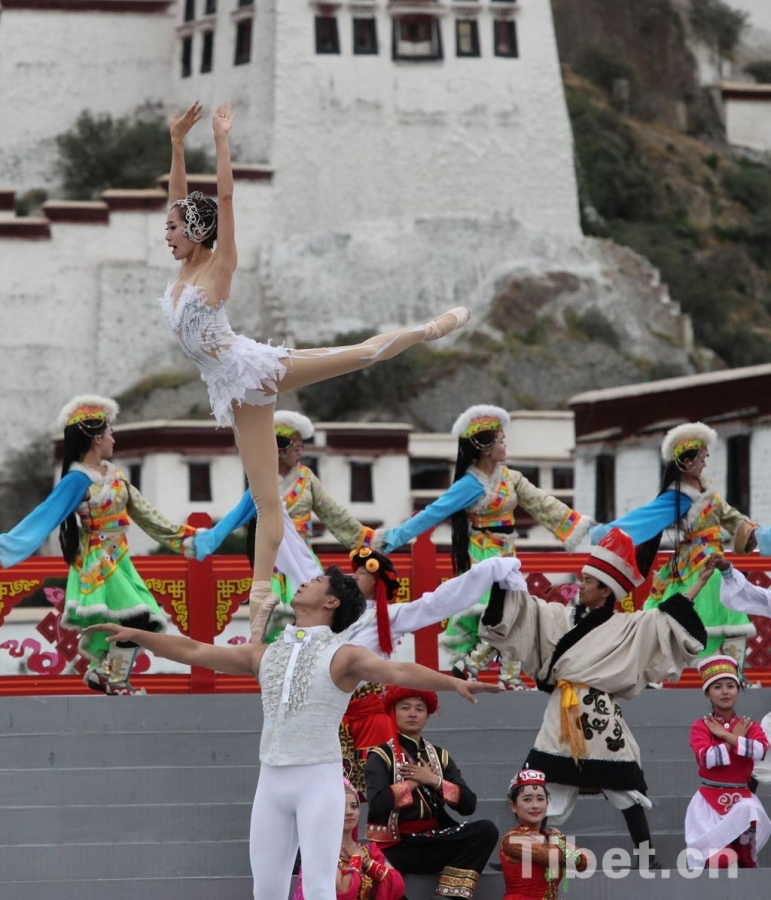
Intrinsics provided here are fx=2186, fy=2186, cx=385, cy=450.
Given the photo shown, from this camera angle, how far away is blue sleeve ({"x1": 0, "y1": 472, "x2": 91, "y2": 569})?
11.6m

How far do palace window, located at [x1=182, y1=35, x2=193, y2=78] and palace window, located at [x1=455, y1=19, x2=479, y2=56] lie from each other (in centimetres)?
599

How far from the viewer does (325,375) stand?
1003cm

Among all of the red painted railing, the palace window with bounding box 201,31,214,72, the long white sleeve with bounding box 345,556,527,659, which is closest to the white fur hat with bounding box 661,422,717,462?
the red painted railing

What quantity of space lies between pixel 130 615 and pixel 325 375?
97.8 inches

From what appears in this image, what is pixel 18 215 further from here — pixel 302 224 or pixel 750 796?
pixel 750 796

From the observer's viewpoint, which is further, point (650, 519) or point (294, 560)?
point (650, 519)

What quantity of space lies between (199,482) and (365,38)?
14051 mm

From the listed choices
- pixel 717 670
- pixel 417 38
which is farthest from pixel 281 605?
pixel 417 38

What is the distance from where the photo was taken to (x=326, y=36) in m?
47.2

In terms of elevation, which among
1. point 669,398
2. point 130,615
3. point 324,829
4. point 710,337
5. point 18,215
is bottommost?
point 324,829

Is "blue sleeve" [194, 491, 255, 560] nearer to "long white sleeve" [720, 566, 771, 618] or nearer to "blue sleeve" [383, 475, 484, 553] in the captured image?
"blue sleeve" [383, 475, 484, 553]

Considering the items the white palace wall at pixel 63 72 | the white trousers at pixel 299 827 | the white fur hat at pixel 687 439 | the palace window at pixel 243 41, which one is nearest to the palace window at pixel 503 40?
the palace window at pixel 243 41

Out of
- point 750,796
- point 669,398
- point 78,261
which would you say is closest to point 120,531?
point 750,796

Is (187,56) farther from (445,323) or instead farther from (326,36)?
(445,323)
